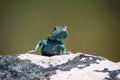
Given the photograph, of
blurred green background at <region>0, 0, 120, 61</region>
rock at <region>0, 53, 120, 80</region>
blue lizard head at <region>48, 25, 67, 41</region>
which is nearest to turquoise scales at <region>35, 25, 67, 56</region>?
blue lizard head at <region>48, 25, 67, 41</region>

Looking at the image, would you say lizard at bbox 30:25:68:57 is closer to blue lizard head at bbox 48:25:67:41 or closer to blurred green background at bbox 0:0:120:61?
blue lizard head at bbox 48:25:67:41

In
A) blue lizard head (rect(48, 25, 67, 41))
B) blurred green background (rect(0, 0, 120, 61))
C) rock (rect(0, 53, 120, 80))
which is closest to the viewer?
rock (rect(0, 53, 120, 80))

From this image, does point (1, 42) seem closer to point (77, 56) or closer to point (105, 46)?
point (105, 46)

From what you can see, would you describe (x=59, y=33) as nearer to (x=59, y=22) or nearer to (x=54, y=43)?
(x=54, y=43)

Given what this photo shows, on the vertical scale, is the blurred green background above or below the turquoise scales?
above

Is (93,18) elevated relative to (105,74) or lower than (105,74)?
elevated

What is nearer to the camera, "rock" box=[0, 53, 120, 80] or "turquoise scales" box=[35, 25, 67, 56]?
"rock" box=[0, 53, 120, 80]

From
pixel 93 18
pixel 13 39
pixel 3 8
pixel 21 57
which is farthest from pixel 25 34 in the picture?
pixel 21 57

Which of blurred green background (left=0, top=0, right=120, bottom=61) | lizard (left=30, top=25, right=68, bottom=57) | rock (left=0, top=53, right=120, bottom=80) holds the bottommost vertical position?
rock (left=0, top=53, right=120, bottom=80)
